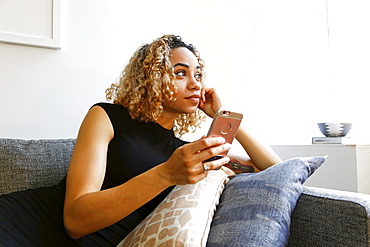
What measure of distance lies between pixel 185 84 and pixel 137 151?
1.05 feet

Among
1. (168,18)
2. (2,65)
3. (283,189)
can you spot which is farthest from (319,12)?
(2,65)

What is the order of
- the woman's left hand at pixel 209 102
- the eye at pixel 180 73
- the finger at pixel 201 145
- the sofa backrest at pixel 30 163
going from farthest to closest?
the woman's left hand at pixel 209 102
the eye at pixel 180 73
the sofa backrest at pixel 30 163
the finger at pixel 201 145

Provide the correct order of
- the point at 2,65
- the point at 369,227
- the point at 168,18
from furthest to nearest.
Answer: the point at 168,18, the point at 2,65, the point at 369,227

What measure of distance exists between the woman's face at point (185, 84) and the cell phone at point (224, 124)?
0.41m

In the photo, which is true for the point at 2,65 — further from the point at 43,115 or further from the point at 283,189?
the point at 283,189

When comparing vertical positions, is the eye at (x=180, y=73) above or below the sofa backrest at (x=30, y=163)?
above

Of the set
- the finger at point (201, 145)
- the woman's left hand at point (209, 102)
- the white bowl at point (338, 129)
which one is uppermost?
the woman's left hand at point (209, 102)

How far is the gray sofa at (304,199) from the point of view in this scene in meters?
0.90

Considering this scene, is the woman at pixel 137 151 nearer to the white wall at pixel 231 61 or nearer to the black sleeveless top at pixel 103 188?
the black sleeveless top at pixel 103 188

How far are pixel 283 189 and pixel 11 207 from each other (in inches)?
32.6

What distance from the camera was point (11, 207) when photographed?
3.60 ft

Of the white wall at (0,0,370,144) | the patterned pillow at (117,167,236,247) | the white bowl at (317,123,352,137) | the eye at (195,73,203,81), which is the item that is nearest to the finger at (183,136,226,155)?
the patterned pillow at (117,167,236,247)

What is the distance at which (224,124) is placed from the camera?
37.1 inches

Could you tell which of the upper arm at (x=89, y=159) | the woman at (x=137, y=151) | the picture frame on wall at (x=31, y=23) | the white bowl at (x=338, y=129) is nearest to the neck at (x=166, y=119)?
the woman at (x=137, y=151)
